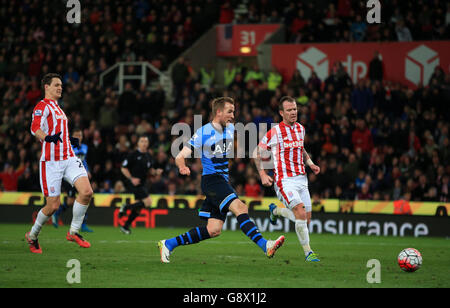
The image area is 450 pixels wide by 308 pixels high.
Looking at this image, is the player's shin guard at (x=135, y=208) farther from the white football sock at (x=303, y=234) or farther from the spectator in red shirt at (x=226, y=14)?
the spectator in red shirt at (x=226, y=14)

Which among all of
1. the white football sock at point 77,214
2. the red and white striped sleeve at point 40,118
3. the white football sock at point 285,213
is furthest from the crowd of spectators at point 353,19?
the red and white striped sleeve at point 40,118

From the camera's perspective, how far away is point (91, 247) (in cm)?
1236

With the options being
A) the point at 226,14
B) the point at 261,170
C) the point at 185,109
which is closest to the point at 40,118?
the point at 261,170

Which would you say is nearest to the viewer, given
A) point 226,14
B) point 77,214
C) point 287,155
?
point 287,155

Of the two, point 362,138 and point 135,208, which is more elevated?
point 362,138

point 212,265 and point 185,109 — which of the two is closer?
point 212,265

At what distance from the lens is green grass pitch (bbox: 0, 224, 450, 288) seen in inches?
331

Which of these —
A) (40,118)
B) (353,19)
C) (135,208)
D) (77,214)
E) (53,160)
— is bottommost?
(135,208)

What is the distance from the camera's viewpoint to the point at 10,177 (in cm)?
2162

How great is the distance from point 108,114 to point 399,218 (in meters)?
9.60

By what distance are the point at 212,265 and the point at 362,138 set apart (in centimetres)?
1054

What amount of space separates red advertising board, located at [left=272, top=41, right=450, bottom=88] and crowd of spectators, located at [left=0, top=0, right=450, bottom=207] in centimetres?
72

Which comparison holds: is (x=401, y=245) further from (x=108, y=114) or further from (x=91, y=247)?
(x=108, y=114)

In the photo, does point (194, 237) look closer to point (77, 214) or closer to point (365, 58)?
point (77, 214)
